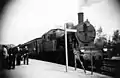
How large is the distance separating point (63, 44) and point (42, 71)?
0.36 metres

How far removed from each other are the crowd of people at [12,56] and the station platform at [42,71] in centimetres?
5

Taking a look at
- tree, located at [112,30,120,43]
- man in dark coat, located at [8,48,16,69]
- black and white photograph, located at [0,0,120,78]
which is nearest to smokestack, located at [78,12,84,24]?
black and white photograph, located at [0,0,120,78]

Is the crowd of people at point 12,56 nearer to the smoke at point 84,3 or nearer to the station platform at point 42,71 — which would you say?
the station platform at point 42,71

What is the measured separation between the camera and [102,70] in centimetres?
211

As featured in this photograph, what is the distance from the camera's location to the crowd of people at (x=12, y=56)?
1757 mm

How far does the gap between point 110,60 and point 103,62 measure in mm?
86

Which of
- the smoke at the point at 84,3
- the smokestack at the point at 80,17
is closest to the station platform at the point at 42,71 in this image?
the smokestack at the point at 80,17

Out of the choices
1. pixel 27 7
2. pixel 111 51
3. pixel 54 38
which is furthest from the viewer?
pixel 111 51

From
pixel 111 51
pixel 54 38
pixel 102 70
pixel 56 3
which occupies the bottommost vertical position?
pixel 102 70

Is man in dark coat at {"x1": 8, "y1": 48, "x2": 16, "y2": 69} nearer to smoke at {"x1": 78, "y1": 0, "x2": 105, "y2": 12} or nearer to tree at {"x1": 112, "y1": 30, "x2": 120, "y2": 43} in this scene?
smoke at {"x1": 78, "y1": 0, "x2": 105, "y2": 12}

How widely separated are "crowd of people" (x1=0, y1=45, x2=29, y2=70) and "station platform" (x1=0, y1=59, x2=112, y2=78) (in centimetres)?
5

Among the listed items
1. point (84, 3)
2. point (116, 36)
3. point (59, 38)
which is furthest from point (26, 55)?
point (116, 36)

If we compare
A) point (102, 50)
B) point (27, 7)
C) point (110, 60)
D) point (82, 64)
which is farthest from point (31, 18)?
point (110, 60)

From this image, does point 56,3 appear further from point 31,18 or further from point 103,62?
point 103,62
